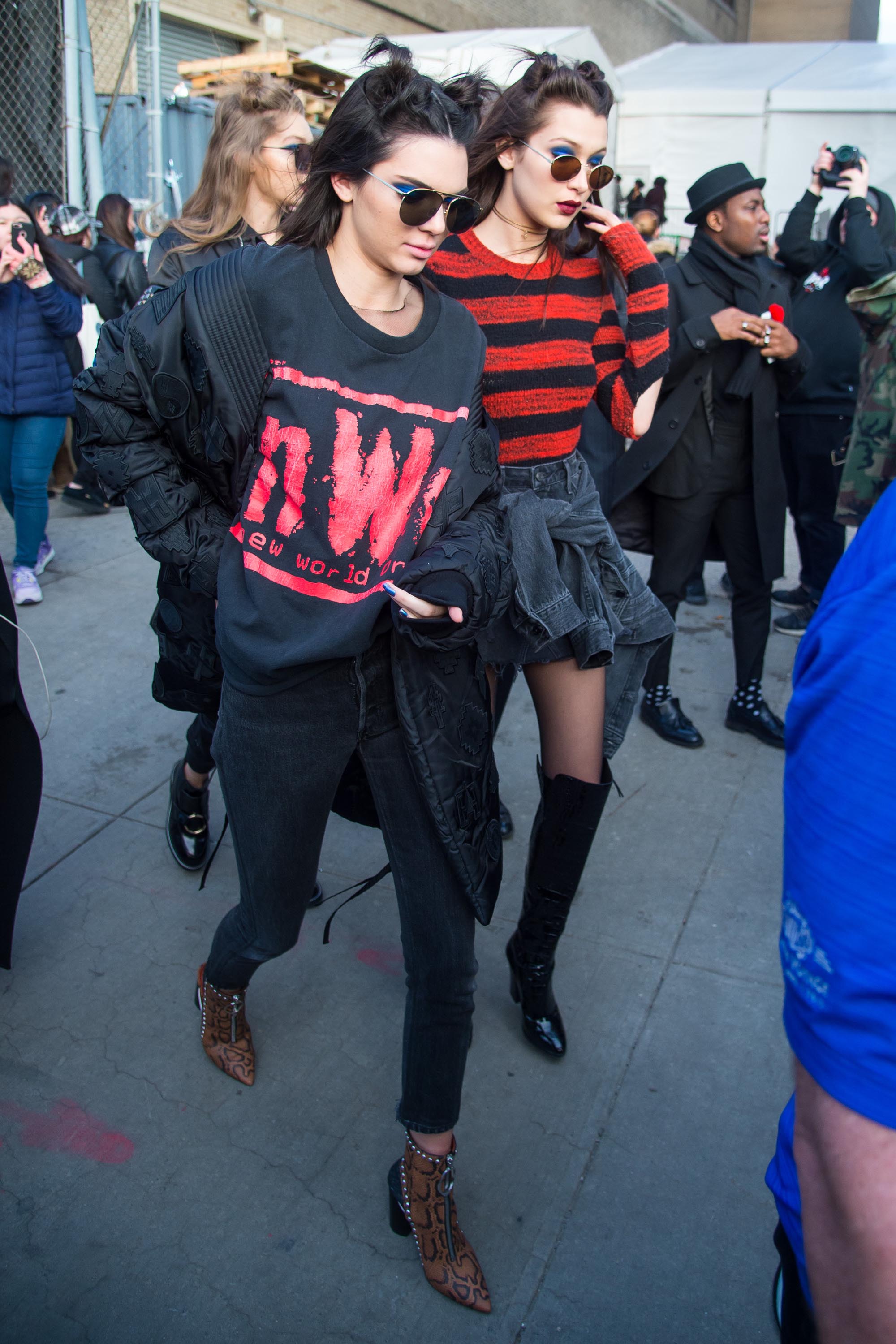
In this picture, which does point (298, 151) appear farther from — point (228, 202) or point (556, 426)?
point (556, 426)

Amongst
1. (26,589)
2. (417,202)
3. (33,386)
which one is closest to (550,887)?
(417,202)

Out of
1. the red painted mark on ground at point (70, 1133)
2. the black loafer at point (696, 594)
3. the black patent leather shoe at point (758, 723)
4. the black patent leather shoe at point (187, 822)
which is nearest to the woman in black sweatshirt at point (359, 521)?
the red painted mark on ground at point (70, 1133)

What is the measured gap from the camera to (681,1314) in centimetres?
196

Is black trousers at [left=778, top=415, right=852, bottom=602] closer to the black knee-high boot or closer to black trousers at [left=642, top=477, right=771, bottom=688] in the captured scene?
black trousers at [left=642, top=477, right=771, bottom=688]

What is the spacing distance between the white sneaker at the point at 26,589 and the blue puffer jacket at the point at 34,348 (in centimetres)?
79

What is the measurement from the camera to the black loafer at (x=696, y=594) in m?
5.78

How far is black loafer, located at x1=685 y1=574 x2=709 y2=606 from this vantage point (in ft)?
19.0

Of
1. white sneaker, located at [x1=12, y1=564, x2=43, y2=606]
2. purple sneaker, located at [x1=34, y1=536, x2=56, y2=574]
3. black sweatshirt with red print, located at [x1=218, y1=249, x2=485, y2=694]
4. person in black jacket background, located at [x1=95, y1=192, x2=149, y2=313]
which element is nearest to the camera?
black sweatshirt with red print, located at [x1=218, y1=249, x2=485, y2=694]

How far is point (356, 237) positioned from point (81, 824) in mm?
2286

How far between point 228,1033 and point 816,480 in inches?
157

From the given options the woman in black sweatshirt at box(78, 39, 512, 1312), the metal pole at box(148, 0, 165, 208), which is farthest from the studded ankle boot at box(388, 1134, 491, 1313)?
the metal pole at box(148, 0, 165, 208)

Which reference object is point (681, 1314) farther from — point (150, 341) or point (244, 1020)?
point (150, 341)

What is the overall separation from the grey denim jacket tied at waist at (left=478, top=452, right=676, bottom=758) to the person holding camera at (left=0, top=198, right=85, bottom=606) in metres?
3.54

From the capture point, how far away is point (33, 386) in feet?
17.3
